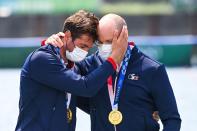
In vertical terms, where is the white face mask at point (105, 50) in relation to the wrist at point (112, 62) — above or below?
above

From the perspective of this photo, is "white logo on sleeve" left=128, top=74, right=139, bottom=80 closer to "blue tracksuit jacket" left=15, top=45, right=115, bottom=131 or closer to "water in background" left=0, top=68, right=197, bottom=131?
"blue tracksuit jacket" left=15, top=45, right=115, bottom=131

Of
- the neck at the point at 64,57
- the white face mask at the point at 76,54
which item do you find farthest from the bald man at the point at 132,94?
the neck at the point at 64,57

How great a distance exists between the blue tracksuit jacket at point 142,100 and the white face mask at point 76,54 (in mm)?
269

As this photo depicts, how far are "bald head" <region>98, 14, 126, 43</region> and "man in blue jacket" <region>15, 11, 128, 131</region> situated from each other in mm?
39

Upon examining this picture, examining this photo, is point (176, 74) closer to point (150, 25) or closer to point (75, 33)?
point (150, 25)

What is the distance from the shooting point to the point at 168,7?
2786cm

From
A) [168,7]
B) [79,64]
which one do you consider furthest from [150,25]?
[79,64]

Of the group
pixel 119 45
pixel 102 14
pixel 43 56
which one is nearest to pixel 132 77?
pixel 119 45

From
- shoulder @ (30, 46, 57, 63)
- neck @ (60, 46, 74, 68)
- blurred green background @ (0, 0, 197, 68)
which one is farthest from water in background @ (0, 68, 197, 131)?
blurred green background @ (0, 0, 197, 68)

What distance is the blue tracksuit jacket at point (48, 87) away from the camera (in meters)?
4.54

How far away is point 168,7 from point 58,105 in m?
23.6

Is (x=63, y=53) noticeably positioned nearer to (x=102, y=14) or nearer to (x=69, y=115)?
(x=69, y=115)

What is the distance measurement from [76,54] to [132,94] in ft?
1.53

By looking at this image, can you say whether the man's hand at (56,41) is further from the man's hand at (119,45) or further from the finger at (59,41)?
the man's hand at (119,45)
